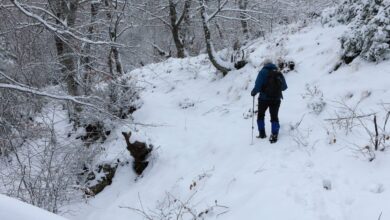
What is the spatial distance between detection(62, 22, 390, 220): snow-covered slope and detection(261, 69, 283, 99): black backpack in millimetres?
781

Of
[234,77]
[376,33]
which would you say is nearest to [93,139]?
[234,77]

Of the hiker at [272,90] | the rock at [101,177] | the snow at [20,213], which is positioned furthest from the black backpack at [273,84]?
the snow at [20,213]

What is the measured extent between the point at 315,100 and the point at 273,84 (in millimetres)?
1241

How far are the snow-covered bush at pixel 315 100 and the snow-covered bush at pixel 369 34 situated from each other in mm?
1239

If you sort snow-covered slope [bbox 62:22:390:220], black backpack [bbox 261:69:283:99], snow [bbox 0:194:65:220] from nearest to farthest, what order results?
snow [bbox 0:194:65:220], snow-covered slope [bbox 62:22:390:220], black backpack [bbox 261:69:283:99]

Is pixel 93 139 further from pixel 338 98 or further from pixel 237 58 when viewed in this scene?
pixel 338 98

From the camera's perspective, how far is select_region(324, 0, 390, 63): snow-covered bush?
27.2ft

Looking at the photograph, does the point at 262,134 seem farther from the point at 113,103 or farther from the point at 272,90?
the point at 113,103

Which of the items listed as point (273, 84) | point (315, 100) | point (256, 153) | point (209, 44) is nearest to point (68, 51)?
point (209, 44)

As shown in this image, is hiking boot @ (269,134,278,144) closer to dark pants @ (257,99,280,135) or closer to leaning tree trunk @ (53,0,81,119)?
dark pants @ (257,99,280,135)

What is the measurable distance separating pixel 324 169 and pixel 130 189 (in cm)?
450

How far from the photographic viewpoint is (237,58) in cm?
1222

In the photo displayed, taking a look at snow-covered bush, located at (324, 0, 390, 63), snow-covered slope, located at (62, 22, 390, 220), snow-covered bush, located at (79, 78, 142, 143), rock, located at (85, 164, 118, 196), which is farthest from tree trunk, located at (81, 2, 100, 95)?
snow-covered bush, located at (324, 0, 390, 63)

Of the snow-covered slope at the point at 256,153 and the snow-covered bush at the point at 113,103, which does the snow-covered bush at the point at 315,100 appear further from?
the snow-covered bush at the point at 113,103
